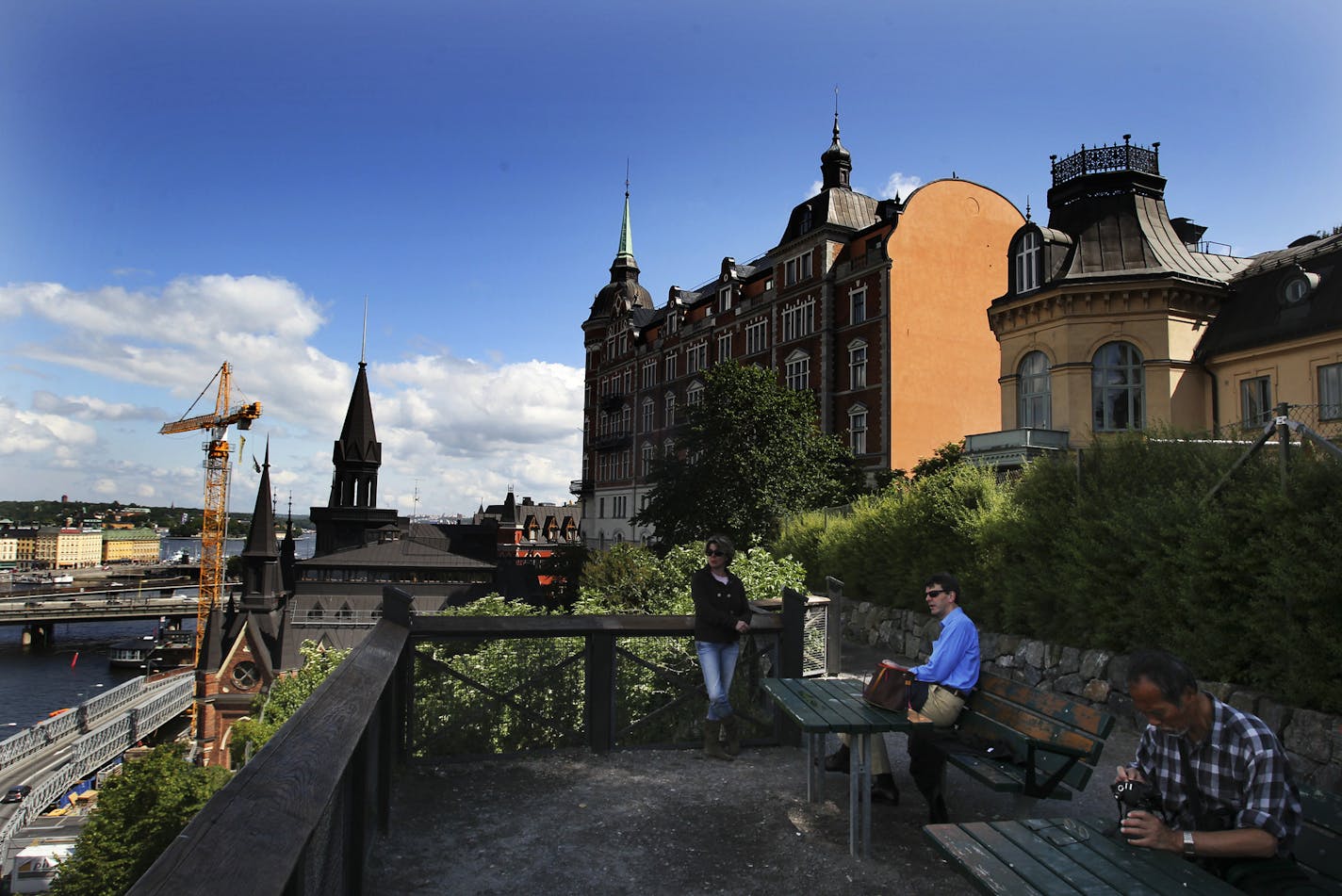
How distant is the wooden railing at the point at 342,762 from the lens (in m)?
1.64

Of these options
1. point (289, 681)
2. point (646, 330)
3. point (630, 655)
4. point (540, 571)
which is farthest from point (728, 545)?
point (646, 330)

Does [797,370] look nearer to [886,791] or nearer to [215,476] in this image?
[886,791]

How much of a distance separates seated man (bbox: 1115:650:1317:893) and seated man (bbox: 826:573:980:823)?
159 centimetres

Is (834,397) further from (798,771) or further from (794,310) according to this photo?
(798,771)

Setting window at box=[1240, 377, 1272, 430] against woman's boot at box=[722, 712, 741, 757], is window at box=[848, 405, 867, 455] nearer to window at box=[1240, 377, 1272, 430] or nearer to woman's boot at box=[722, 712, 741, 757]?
window at box=[1240, 377, 1272, 430]

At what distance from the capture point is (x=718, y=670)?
6.46m

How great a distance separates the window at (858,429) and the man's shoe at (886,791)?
33.0m

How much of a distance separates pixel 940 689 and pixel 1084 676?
6039 millimetres

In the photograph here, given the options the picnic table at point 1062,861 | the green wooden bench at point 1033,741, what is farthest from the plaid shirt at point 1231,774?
the green wooden bench at point 1033,741

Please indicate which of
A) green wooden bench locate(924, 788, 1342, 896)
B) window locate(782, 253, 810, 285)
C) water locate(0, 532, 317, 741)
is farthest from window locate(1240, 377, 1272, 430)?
water locate(0, 532, 317, 741)

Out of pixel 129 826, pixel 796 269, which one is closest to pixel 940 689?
pixel 129 826

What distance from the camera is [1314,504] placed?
23.2 ft

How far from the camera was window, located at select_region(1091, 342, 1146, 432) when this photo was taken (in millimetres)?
24078

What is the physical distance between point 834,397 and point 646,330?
24854 mm
